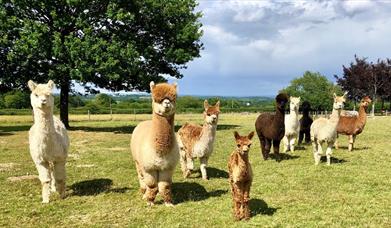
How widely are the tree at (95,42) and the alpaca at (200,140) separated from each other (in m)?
14.3

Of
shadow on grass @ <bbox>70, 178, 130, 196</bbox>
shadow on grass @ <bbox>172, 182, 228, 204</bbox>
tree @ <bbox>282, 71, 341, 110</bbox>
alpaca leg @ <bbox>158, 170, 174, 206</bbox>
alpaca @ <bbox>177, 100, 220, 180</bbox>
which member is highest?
tree @ <bbox>282, 71, 341, 110</bbox>

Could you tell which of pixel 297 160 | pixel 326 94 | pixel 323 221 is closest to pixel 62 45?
pixel 297 160

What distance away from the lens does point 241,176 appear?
705 centimetres

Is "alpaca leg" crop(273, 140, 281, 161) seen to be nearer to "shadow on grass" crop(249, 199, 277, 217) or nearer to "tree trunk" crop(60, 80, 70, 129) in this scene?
"shadow on grass" crop(249, 199, 277, 217)

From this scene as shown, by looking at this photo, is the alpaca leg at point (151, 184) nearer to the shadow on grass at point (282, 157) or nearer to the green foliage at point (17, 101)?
the shadow on grass at point (282, 157)

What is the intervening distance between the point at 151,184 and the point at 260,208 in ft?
7.28

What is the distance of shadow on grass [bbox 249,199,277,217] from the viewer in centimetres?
772

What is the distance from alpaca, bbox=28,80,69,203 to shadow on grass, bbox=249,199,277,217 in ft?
13.9

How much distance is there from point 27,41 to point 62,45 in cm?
201

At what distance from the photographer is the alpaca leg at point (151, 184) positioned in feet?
26.6

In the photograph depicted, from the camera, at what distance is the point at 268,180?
10.6 metres

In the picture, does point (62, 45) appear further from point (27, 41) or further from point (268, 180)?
point (268, 180)

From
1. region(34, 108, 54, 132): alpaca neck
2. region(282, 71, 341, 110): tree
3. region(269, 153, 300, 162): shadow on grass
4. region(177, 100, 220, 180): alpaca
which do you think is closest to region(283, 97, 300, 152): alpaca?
region(269, 153, 300, 162): shadow on grass

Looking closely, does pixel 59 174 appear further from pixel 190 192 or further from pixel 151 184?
pixel 190 192
